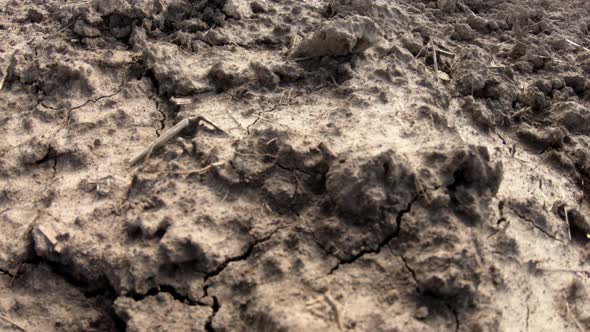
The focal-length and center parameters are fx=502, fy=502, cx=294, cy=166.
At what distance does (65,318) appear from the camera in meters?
2.00

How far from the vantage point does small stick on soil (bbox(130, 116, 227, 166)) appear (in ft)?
7.98

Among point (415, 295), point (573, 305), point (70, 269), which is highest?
point (415, 295)

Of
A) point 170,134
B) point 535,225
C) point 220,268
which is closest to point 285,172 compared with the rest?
point 220,268

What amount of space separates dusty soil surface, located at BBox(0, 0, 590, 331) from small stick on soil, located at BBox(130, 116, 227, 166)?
0.09ft

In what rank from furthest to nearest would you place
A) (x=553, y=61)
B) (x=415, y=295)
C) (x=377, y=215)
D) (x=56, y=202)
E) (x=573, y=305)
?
1. (x=553, y=61)
2. (x=56, y=202)
3. (x=573, y=305)
4. (x=377, y=215)
5. (x=415, y=295)

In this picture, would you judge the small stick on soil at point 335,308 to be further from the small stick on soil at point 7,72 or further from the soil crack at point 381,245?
the small stick on soil at point 7,72

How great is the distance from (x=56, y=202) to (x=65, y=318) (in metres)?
0.59

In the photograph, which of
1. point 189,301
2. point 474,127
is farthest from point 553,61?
point 189,301

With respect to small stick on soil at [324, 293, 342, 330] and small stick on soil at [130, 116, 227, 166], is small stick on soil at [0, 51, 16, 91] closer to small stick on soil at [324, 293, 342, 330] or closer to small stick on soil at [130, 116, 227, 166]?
small stick on soil at [130, 116, 227, 166]

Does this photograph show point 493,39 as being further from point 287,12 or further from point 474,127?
point 287,12

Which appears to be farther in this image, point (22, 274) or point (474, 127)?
point (474, 127)

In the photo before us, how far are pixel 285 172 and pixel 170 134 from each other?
64 centimetres

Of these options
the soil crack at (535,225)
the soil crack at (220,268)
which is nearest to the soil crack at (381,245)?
the soil crack at (220,268)

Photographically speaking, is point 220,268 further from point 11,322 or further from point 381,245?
point 11,322
